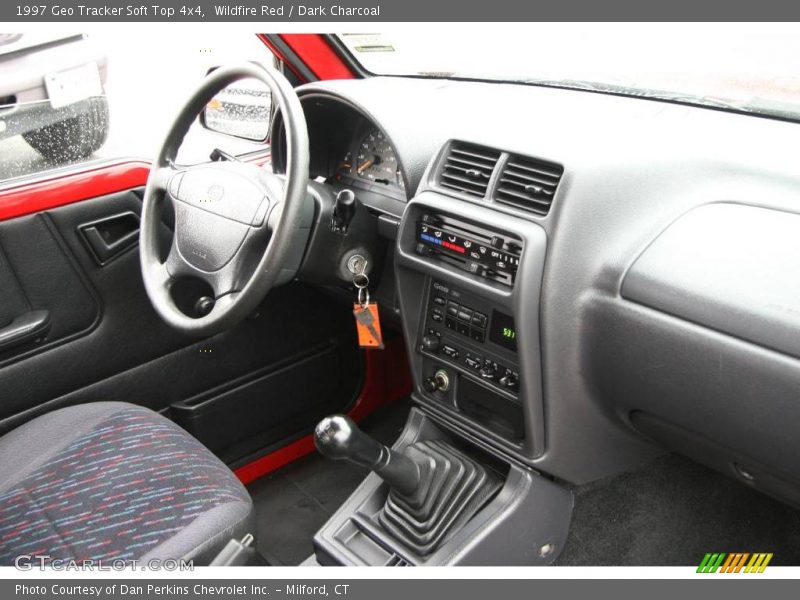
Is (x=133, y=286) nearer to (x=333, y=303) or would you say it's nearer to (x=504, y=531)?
(x=333, y=303)

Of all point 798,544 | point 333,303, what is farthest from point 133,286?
point 798,544

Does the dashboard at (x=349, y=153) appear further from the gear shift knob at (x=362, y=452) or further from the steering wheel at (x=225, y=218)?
the gear shift knob at (x=362, y=452)

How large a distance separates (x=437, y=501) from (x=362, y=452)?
0.86 feet

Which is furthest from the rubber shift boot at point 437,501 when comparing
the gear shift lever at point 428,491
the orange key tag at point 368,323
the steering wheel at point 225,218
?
the steering wheel at point 225,218

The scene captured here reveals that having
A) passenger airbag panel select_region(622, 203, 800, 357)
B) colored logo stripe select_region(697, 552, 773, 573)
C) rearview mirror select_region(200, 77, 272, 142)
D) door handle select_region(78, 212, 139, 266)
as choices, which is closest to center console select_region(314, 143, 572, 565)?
passenger airbag panel select_region(622, 203, 800, 357)

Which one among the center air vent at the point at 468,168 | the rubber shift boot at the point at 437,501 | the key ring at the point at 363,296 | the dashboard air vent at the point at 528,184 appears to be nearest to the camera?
the dashboard air vent at the point at 528,184

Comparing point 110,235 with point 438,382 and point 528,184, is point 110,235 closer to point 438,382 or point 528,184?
point 438,382

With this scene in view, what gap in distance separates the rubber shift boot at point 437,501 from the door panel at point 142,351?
0.59 m

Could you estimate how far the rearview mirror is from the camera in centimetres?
211

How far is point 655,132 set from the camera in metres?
1.39

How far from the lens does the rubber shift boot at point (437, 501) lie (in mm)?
1531

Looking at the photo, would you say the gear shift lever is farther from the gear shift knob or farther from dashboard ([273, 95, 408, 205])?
dashboard ([273, 95, 408, 205])

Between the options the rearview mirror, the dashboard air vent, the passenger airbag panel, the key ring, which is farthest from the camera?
the rearview mirror

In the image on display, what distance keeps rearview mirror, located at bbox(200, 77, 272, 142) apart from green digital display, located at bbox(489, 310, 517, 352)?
1.06 metres
